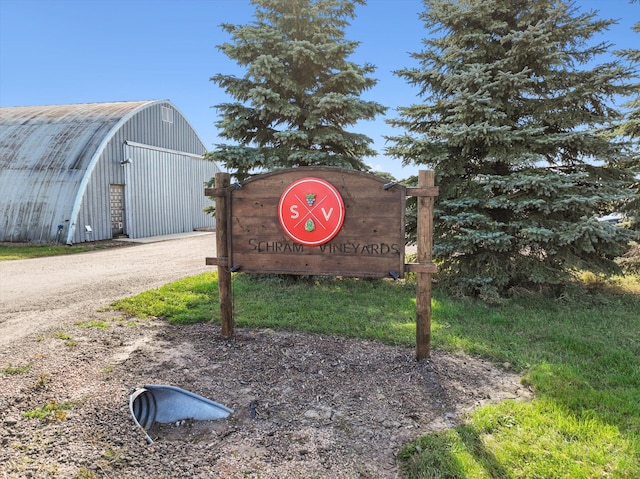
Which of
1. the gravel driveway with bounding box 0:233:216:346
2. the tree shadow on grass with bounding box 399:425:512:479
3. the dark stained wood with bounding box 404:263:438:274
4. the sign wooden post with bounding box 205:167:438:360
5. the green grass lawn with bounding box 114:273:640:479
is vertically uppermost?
the sign wooden post with bounding box 205:167:438:360

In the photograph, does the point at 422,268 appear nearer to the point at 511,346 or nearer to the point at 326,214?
the point at 326,214

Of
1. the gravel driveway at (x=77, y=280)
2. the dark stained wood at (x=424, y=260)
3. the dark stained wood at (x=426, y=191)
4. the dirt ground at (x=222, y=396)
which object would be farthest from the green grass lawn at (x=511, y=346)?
the dark stained wood at (x=426, y=191)

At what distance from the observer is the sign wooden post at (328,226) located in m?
4.30

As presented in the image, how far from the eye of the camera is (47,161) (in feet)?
53.0

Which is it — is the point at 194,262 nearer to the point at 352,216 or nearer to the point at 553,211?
the point at 352,216

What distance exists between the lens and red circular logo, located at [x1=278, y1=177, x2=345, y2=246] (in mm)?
4414

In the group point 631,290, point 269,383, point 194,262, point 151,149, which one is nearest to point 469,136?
point 631,290

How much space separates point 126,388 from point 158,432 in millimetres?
682

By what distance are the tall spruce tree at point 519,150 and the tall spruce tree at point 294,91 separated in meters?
1.33

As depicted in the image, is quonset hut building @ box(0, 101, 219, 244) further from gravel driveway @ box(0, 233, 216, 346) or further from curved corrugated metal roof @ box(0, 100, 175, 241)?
gravel driveway @ box(0, 233, 216, 346)

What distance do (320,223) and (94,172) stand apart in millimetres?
14599

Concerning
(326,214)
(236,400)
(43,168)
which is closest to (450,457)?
(236,400)

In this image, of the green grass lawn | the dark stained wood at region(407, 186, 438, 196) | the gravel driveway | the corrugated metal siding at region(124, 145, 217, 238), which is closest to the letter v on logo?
the dark stained wood at region(407, 186, 438, 196)

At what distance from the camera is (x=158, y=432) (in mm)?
3105
